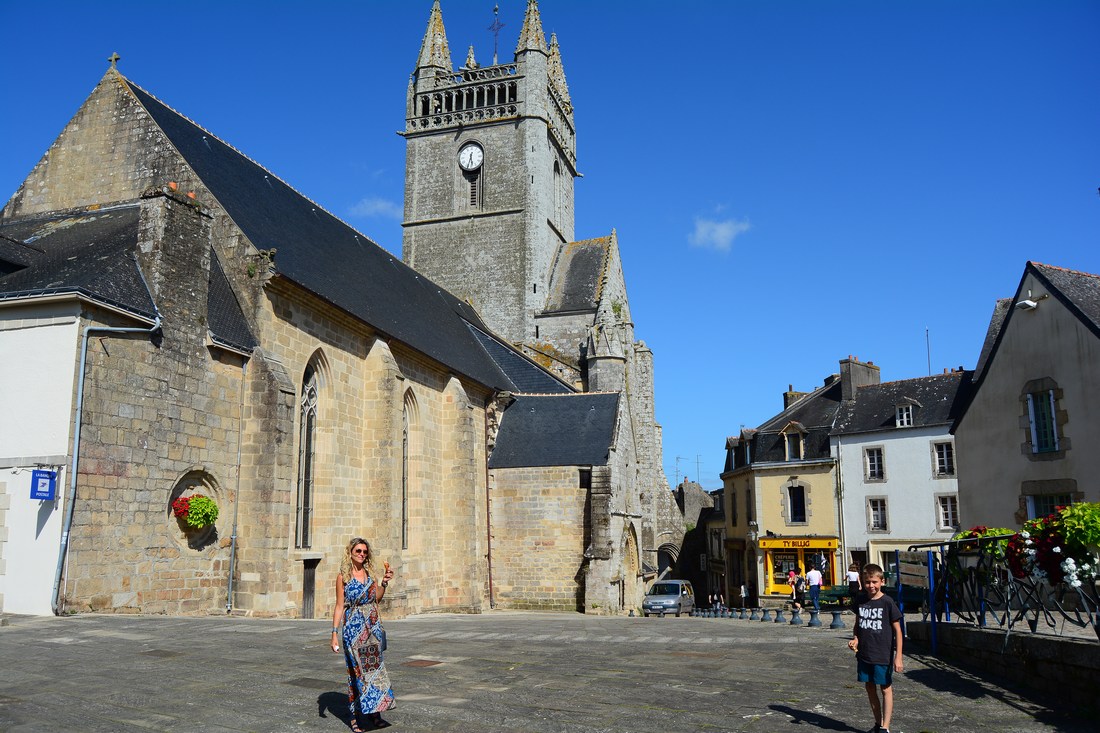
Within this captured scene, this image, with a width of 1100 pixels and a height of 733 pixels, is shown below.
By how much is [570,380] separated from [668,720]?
26.3m

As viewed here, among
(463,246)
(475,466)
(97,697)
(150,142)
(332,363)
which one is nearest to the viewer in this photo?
(97,697)

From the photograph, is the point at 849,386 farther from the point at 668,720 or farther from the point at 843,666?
the point at 668,720

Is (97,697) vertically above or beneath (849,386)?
beneath

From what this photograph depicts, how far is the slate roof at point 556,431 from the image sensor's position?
23312 mm

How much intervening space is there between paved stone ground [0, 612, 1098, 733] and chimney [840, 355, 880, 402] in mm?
23310

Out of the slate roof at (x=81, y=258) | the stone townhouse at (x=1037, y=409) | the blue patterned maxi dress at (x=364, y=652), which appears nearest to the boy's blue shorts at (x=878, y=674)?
the blue patterned maxi dress at (x=364, y=652)

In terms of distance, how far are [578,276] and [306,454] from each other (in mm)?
20812

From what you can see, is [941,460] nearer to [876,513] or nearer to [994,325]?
[876,513]

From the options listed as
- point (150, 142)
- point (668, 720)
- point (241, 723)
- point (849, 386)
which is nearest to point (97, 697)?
point (241, 723)

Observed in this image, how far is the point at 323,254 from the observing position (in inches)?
795

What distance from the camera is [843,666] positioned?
8953 millimetres

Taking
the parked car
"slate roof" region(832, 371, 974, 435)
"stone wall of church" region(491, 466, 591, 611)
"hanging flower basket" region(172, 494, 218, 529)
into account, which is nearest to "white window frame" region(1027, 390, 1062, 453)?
"stone wall of church" region(491, 466, 591, 611)

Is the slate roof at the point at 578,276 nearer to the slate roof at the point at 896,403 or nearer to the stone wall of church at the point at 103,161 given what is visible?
the slate roof at the point at 896,403

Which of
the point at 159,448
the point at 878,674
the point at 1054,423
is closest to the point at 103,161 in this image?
the point at 159,448
